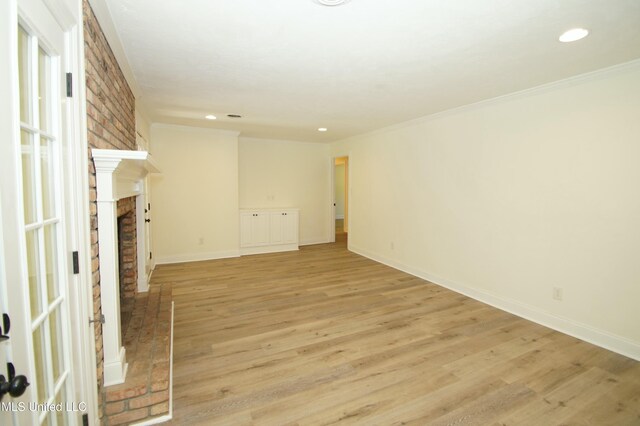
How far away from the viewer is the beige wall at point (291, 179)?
658 centimetres

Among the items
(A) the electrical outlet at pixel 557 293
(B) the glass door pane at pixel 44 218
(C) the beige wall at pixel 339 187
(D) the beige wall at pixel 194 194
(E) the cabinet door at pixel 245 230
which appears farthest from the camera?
(C) the beige wall at pixel 339 187

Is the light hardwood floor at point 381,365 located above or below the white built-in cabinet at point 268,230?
below

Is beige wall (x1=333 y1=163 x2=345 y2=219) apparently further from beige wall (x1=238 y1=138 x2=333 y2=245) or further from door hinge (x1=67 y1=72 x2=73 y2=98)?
door hinge (x1=67 y1=72 x2=73 y2=98)

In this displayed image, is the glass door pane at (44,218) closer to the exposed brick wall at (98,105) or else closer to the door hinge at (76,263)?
the door hinge at (76,263)

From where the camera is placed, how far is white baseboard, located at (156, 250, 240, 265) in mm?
5477

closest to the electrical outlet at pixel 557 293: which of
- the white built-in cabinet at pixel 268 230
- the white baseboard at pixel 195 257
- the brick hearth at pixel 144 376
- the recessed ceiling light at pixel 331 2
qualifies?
the recessed ceiling light at pixel 331 2

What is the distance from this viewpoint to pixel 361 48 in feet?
7.36

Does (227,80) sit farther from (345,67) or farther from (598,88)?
(598,88)

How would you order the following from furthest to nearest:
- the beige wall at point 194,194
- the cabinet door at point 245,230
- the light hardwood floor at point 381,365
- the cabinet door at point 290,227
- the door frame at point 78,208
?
1. the cabinet door at point 290,227
2. the cabinet door at point 245,230
3. the beige wall at point 194,194
4. the light hardwood floor at point 381,365
5. the door frame at point 78,208

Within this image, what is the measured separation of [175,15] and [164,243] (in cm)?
447

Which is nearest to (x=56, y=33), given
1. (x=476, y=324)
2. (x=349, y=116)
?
(x=349, y=116)

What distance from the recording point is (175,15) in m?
1.83

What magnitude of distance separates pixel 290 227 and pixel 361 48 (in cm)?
480
